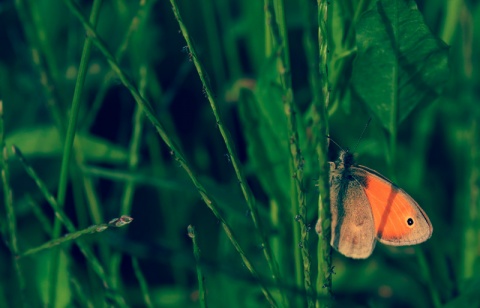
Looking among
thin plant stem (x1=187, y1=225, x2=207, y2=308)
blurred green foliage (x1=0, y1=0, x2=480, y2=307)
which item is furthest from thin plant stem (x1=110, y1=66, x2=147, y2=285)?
thin plant stem (x1=187, y1=225, x2=207, y2=308)

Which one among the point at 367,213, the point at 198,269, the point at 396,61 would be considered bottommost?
the point at 367,213

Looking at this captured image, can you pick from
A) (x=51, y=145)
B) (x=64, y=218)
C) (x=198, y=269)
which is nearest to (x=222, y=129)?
(x=198, y=269)

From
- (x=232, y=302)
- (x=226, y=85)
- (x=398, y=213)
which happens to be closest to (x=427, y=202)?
(x=398, y=213)

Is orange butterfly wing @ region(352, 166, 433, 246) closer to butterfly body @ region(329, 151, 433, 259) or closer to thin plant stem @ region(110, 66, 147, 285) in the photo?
butterfly body @ region(329, 151, 433, 259)

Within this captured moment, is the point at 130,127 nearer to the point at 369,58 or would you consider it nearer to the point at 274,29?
the point at 369,58

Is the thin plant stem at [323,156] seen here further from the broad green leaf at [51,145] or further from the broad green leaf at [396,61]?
the broad green leaf at [51,145]

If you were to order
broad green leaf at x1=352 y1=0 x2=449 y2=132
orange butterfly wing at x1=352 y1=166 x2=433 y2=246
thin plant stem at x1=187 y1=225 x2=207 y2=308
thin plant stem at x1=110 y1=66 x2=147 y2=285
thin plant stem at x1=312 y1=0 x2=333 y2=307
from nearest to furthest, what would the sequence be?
thin plant stem at x1=312 y1=0 x2=333 y2=307, thin plant stem at x1=187 y1=225 x2=207 y2=308, broad green leaf at x1=352 y1=0 x2=449 y2=132, orange butterfly wing at x1=352 y1=166 x2=433 y2=246, thin plant stem at x1=110 y1=66 x2=147 y2=285

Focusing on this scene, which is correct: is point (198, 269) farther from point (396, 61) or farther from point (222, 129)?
point (396, 61)
